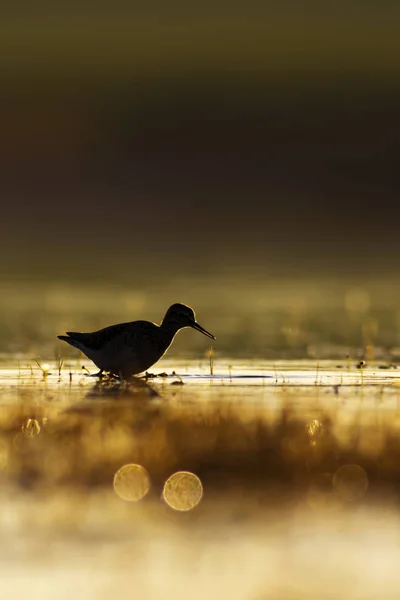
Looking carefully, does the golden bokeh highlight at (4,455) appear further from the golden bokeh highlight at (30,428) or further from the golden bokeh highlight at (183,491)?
the golden bokeh highlight at (183,491)

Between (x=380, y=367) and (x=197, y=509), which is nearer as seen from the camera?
(x=197, y=509)

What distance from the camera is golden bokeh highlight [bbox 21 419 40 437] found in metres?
10.1

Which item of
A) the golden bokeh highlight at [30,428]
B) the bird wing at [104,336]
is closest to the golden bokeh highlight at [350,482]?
the golden bokeh highlight at [30,428]

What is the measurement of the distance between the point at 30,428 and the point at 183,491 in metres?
2.77

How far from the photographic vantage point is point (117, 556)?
20.9ft

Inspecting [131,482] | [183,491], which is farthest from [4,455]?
[183,491]

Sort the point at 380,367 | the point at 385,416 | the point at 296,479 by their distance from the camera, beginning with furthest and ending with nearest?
the point at 380,367
the point at 385,416
the point at 296,479

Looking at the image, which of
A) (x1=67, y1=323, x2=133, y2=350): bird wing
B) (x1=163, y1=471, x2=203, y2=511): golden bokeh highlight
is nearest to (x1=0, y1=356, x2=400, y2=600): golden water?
(x1=163, y1=471, x2=203, y2=511): golden bokeh highlight

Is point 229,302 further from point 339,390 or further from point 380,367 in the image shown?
point 339,390

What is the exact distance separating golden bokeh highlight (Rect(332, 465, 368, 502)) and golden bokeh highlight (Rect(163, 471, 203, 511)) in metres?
0.81

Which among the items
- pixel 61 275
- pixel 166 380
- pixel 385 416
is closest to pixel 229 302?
pixel 61 275

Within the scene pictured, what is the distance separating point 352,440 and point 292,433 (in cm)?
52

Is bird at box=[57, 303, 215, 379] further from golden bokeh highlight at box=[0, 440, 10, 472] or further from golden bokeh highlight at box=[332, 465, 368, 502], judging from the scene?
golden bokeh highlight at box=[332, 465, 368, 502]

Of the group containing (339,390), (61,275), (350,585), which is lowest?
(350,585)
